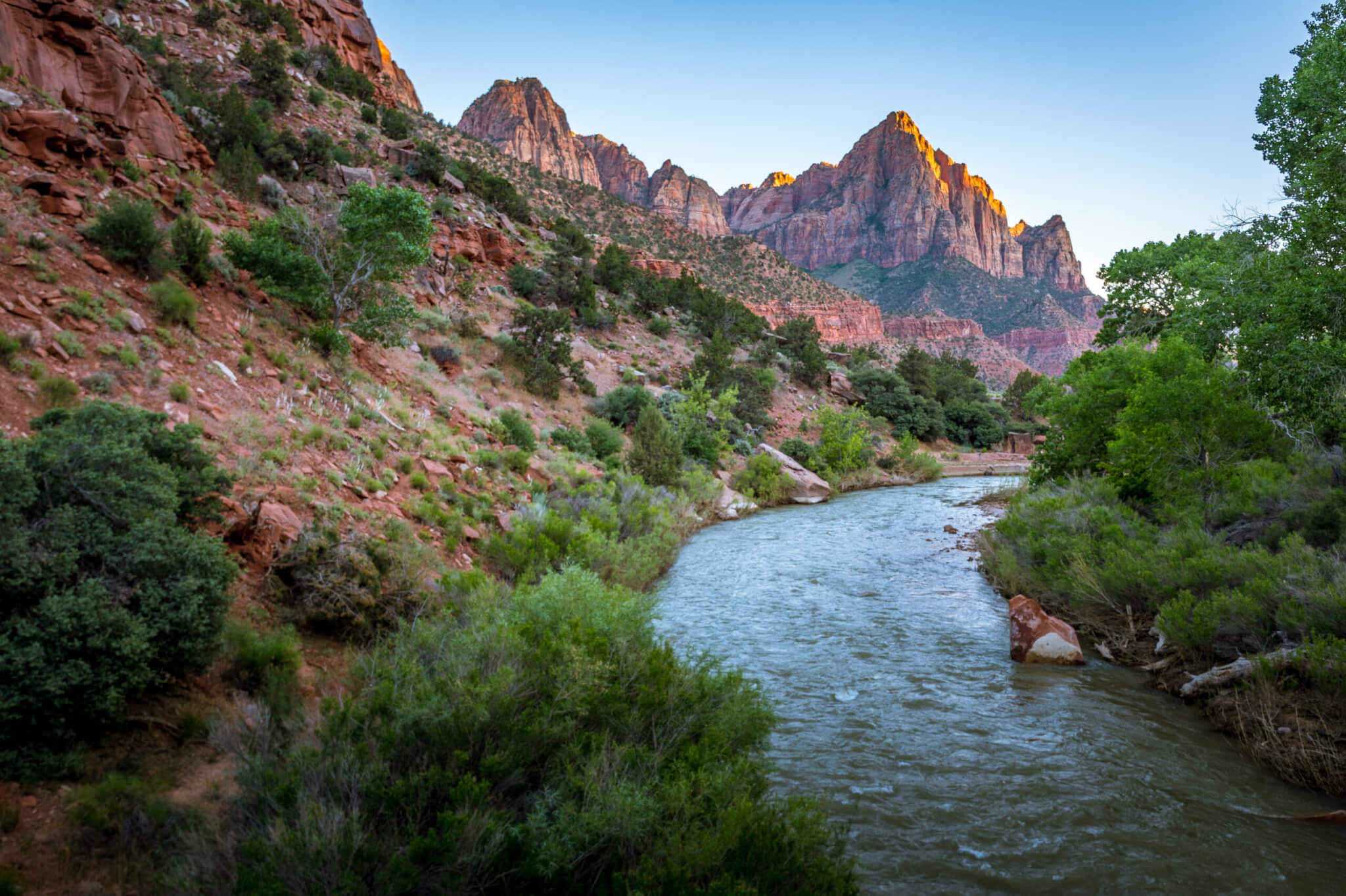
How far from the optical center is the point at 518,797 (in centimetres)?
370

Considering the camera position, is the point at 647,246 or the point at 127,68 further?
the point at 647,246

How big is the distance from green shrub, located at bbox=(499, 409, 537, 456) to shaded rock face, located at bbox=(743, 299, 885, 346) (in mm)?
60395

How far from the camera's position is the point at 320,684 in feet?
18.4

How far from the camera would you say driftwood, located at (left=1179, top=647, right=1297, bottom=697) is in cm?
603

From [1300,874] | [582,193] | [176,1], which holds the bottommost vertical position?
[1300,874]

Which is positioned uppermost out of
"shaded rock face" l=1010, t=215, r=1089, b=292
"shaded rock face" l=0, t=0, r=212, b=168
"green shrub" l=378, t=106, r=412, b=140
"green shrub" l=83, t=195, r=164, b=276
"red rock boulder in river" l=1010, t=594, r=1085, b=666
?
"shaded rock face" l=1010, t=215, r=1089, b=292

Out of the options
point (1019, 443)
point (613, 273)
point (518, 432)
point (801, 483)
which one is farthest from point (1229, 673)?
point (1019, 443)

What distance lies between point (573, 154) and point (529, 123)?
1213cm

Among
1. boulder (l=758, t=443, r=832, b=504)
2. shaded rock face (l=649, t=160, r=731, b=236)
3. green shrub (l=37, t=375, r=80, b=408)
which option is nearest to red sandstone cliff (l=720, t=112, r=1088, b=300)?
shaded rock face (l=649, t=160, r=731, b=236)

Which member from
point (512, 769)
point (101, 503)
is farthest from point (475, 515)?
point (512, 769)

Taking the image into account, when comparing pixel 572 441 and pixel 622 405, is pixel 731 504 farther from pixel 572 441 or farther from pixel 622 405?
pixel 572 441

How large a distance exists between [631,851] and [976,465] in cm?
4635

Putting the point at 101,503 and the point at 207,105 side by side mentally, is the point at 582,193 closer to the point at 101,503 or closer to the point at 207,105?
the point at 207,105

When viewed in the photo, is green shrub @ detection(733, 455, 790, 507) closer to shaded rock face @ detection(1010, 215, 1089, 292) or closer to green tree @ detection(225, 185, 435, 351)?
green tree @ detection(225, 185, 435, 351)
